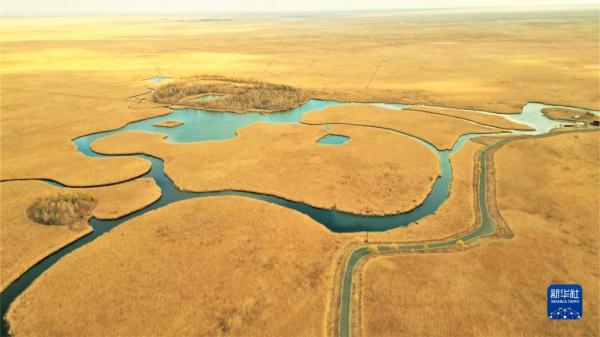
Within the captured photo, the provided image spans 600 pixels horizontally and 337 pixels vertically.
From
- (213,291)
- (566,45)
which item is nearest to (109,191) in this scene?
(213,291)

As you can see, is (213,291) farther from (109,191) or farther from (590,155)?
(590,155)

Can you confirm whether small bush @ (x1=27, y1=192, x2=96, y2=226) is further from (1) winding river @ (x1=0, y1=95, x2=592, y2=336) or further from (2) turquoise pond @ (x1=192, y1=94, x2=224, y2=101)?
(2) turquoise pond @ (x1=192, y1=94, x2=224, y2=101)

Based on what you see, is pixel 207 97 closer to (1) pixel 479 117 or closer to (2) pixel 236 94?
(2) pixel 236 94

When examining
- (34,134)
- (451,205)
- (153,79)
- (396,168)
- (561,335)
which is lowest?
(561,335)

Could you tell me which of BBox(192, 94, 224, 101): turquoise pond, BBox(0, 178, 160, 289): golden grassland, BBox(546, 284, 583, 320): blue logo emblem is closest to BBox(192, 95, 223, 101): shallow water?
BBox(192, 94, 224, 101): turquoise pond

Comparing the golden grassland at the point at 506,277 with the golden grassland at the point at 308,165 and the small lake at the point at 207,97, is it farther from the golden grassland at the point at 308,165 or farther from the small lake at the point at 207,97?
the small lake at the point at 207,97

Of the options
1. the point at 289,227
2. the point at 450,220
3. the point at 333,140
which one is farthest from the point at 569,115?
the point at 289,227

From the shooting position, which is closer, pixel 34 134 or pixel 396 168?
pixel 396 168
